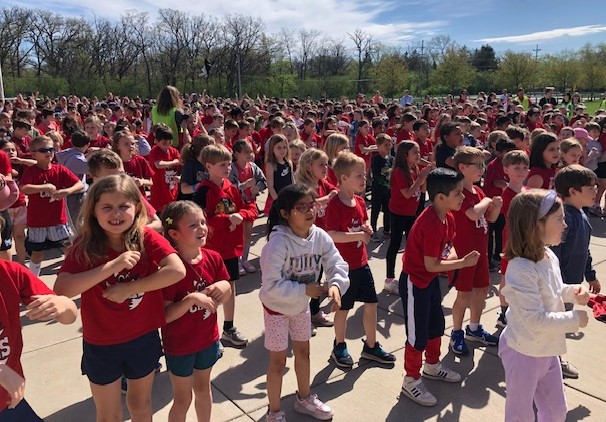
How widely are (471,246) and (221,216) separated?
6.97ft

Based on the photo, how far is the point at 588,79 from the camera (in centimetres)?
5619

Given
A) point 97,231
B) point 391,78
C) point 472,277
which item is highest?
point 391,78

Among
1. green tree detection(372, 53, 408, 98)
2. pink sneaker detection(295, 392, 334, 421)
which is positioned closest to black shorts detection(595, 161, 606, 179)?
pink sneaker detection(295, 392, 334, 421)

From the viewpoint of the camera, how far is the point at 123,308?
2.53 meters

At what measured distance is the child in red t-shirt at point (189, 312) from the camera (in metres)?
2.74

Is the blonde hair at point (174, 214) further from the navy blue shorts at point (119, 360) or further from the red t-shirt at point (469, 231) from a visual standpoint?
the red t-shirt at point (469, 231)

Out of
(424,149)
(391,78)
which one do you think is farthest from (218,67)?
(424,149)

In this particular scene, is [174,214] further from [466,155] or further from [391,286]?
[391,286]

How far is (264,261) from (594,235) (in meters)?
6.59

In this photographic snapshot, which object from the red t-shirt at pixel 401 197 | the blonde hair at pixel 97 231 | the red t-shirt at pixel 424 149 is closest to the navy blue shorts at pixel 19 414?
the blonde hair at pixel 97 231

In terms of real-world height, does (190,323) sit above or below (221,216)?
below

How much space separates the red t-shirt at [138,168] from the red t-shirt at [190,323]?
3.09 meters

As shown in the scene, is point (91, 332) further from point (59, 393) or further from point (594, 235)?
point (594, 235)

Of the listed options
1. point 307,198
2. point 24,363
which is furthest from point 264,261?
point 24,363
